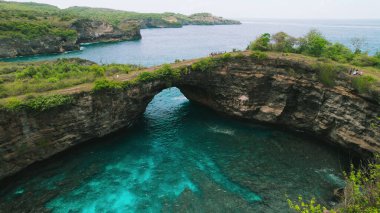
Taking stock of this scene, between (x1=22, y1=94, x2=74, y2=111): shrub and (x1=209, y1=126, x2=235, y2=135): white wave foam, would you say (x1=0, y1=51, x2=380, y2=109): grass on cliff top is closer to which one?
(x1=22, y1=94, x2=74, y2=111): shrub

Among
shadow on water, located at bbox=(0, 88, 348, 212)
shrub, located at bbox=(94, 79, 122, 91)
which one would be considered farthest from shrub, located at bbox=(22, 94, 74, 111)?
shadow on water, located at bbox=(0, 88, 348, 212)

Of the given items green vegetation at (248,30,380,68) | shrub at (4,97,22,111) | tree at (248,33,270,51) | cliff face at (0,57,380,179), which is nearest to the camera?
shrub at (4,97,22,111)

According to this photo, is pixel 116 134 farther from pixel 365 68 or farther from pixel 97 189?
pixel 365 68

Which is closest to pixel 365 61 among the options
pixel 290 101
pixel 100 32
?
pixel 290 101

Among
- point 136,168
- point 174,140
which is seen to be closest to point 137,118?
point 174,140

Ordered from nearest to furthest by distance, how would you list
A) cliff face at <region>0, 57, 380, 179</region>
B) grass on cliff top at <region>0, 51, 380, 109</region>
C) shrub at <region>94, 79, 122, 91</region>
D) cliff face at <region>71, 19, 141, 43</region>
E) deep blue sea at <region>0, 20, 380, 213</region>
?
deep blue sea at <region>0, 20, 380, 213</region>, cliff face at <region>0, 57, 380, 179</region>, grass on cliff top at <region>0, 51, 380, 109</region>, shrub at <region>94, 79, 122, 91</region>, cliff face at <region>71, 19, 141, 43</region>

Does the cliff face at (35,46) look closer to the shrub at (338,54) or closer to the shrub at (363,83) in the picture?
the shrub at (338,54)
